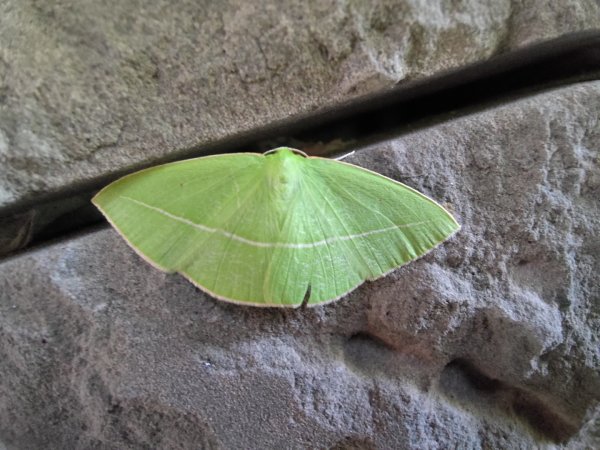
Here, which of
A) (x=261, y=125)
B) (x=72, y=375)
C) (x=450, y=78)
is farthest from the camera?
(x=450, y=78)

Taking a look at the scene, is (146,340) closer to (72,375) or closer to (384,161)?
(72,375)

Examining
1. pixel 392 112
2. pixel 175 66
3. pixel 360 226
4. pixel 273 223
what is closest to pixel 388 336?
pixel 360 226

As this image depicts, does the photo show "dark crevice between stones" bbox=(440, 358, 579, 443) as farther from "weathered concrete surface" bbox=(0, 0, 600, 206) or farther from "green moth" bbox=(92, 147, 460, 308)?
"weathered concrete surface" bbox=(0, 0, 600, 206)

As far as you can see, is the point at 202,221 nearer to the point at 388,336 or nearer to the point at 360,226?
the point at 360,226

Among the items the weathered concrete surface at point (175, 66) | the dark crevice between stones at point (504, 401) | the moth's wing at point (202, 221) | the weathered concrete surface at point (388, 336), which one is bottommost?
the dark crevice between stones at point (504, 401)

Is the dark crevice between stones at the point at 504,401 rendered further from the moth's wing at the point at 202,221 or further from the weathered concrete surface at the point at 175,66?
the weathered concrete surface at the point at 175,66

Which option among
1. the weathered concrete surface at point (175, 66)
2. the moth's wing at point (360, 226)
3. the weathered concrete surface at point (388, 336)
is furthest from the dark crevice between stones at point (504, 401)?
the weathered concrete surface at point (175, 66)

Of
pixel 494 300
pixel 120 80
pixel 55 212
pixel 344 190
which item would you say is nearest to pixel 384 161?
pixel 344 190
